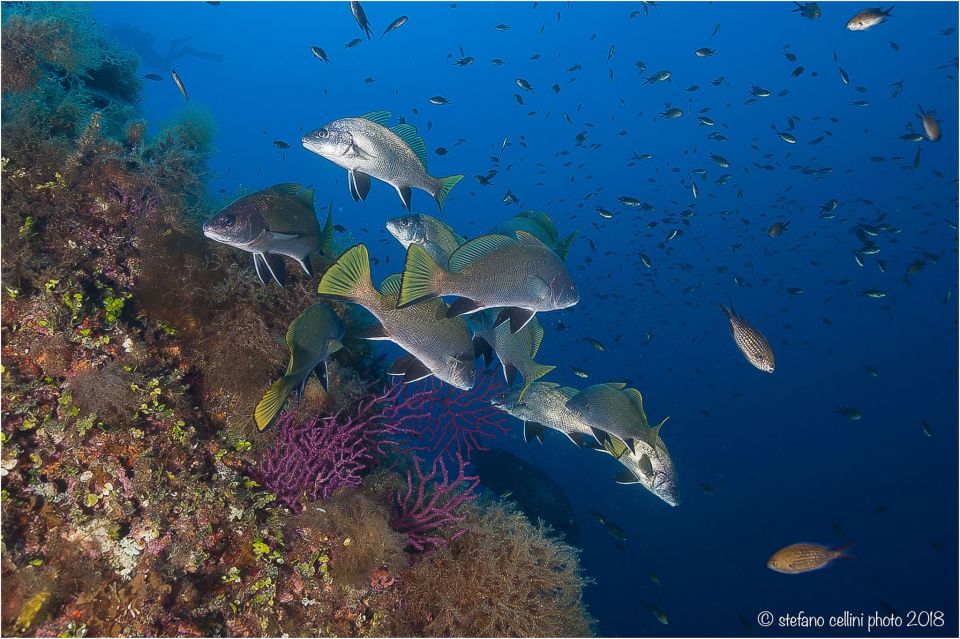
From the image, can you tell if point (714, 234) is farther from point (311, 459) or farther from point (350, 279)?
point (350, 279)

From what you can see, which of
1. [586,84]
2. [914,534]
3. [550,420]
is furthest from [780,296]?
[550,420]

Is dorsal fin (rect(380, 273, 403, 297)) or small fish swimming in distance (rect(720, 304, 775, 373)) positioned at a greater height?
dorsal fin (rect(380, 273, 403, 297))

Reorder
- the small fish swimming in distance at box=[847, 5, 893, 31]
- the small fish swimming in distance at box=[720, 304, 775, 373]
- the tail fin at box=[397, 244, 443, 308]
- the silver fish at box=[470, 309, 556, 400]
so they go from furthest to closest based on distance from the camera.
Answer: the small fish swimming in distance at box=[847, 5, 893, 31] < the small fish swimming in distance at box=[720, 304, 775, 373] < the silver fish at box=[470, 309, 556, 400] < the tail fin at box=[397, 244, 443, 308]

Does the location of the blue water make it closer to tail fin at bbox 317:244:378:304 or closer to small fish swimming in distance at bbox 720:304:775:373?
tail fin at bbox 317:244:378:304

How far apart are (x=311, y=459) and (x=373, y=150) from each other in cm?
282

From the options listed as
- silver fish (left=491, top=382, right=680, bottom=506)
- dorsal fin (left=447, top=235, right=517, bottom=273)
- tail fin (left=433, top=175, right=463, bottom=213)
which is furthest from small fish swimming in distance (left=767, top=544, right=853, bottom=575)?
tail fin (left=433, top=175, right=463, bottom=213)

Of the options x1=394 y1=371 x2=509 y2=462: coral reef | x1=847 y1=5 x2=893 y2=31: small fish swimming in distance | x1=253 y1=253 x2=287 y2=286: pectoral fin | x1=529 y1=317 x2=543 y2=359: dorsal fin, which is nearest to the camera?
x1=253 y1=253 x2=287 y2=286: pectoral fin

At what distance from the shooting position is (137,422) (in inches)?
133

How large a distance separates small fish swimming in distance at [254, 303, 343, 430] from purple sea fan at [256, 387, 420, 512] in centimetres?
117

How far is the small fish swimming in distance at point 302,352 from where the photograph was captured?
104 inches

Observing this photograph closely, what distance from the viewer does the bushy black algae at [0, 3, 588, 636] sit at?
114 inches

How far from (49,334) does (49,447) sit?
90cm

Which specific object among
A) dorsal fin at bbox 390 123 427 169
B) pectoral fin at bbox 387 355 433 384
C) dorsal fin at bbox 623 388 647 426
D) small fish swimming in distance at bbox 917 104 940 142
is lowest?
dorsal fin at bbox 623 388 647 426

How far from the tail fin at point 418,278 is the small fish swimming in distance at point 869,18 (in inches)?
393
